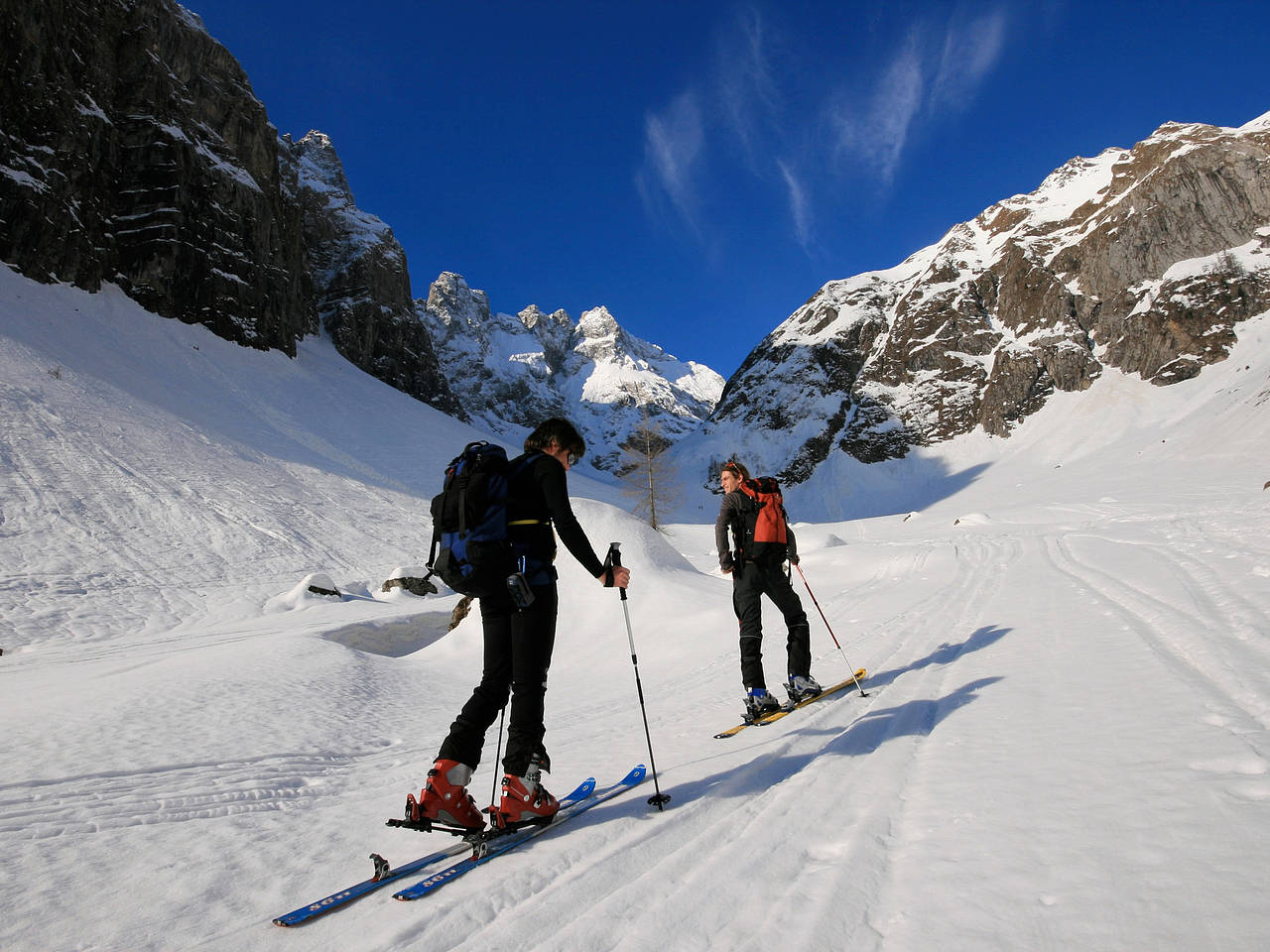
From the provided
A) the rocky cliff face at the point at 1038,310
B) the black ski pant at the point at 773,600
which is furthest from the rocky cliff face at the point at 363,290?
the black ski pant at the point at 773,600

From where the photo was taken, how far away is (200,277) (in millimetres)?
44094

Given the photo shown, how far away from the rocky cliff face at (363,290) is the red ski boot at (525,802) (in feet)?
232

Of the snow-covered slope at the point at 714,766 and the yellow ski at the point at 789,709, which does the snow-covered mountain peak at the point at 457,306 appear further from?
the yellow ski at the point at 789,709

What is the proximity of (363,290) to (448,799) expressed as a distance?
7714cm

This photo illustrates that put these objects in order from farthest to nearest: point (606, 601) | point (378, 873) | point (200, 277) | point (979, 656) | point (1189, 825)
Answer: point (200, 277) → point (606, 601) → point (979, 656) → point (378, 873) → point (1189, 825)

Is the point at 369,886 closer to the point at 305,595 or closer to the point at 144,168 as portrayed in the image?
the point at 305,595

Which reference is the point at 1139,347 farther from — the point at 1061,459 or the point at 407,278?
the point at 407,278

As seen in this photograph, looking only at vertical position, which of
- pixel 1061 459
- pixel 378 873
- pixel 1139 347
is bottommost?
pixel 378 873

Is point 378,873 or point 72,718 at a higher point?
point 72,718

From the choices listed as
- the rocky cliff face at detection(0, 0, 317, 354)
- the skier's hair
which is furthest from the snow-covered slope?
the rocky cliff face at detection(0, 0, 317, 354)

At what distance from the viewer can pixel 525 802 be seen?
278 centimetres

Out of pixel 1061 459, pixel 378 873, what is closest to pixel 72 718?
pixel 378 873

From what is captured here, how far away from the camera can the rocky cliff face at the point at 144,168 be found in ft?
117

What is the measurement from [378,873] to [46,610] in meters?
16.1
